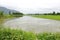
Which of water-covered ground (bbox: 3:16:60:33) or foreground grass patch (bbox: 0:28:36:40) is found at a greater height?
water-covered ground (bbox: 3:16:60:33)

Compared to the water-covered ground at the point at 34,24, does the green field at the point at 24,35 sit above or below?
below

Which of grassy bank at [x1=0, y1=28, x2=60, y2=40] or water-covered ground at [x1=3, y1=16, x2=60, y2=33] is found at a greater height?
water-covered ground at [x1=3, y1=16, x2=60, y2=33]

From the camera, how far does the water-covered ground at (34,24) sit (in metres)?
2.40

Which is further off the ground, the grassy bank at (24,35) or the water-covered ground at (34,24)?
the water-covered ground at (34,24)

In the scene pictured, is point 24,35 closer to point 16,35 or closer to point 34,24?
point 16,35

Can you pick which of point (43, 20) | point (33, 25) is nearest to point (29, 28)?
point (33, 25)

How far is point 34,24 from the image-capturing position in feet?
8.21

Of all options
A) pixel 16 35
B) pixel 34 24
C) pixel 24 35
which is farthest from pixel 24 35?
pixel 34 24

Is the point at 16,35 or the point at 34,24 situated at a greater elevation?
the point at 34,24

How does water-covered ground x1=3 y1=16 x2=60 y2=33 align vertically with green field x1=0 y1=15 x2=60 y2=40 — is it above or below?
above

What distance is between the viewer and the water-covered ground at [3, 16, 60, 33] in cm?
240

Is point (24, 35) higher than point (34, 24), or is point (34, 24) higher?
point (34, 24)

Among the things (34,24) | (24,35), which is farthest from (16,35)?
(34,24)

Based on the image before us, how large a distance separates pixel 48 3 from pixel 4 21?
2.71ft
